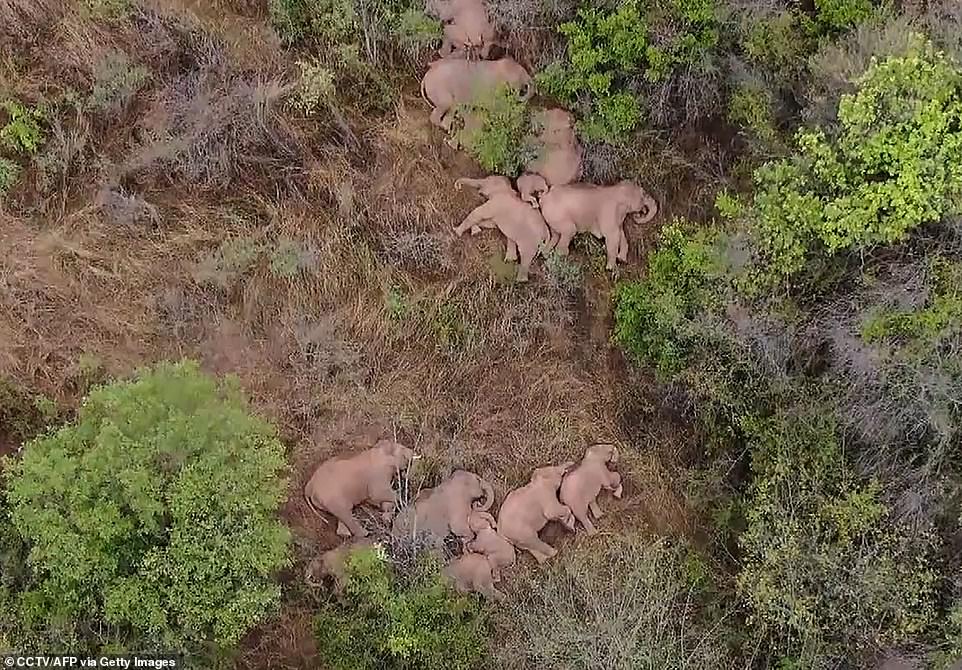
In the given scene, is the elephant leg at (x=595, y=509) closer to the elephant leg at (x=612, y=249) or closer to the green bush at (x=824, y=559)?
the green bush at (x=824, y=559)

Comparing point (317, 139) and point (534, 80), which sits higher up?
point (534, 80)

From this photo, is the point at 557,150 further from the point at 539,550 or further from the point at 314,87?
the point at 539,550

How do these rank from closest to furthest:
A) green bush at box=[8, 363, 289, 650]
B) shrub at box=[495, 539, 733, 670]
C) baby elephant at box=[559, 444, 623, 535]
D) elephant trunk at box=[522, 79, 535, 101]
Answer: green bush at box=[8, 363, 289, 650]
shrub at box=[495, 539, 733, 670]
baby elephant at box=[559, 444, 623, 535]
elephant trunk at box=[522, 79, 535, 101]

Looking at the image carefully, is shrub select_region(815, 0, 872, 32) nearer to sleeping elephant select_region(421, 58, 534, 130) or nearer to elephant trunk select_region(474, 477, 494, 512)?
sleeping elephant select_region(421, 58, 534, 130)

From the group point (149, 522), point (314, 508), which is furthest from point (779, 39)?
point (149, 522)

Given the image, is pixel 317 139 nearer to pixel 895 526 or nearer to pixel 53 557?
pixel 53 557

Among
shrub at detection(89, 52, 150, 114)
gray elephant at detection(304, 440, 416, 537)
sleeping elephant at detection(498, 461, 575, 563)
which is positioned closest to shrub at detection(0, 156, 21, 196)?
shrub at detection(89, 52, 150, 114)

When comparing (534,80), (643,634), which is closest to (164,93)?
(534,80)
